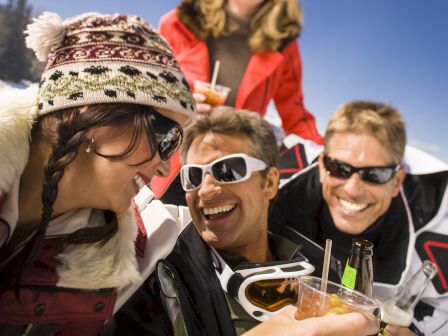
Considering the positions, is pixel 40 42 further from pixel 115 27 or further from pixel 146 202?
pixel 146 202

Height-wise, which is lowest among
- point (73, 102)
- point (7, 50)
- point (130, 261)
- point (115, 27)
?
point (130, 261)

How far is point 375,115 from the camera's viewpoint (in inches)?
102

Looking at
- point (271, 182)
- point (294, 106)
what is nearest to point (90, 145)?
point (271, 182)

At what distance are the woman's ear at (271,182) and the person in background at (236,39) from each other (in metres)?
0.84

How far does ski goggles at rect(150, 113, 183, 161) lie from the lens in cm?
128

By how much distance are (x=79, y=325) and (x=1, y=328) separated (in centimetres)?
23

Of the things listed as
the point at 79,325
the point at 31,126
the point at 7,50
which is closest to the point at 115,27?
the point at 31,126

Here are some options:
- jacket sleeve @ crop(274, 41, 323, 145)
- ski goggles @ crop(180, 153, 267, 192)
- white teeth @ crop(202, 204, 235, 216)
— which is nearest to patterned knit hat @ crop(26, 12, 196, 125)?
ski goggles @ crop(180, 153, 267, 192)

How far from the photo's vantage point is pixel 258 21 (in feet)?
9.34

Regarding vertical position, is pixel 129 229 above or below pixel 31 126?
below

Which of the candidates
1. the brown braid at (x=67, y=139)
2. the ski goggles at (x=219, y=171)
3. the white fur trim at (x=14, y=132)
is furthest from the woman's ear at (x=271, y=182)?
the white fur trim at (x=14, y=132)

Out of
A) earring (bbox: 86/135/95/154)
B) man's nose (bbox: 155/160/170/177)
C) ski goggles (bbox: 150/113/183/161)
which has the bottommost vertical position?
man's nose (bbox: 155/160/170/177)

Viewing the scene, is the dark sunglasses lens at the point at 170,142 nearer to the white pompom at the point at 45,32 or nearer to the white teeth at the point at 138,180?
the white teeth at the point at 138,180

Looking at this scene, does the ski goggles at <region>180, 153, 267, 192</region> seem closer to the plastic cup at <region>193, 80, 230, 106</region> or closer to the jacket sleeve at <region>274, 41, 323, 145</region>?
the plastic cup at <region>193, 80, 230, 106</region>
